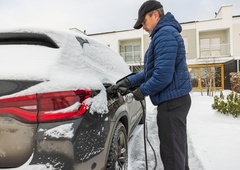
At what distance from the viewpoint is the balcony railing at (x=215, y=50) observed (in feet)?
73.0

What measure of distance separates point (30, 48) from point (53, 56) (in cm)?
25

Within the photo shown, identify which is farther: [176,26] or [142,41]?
[142,41]

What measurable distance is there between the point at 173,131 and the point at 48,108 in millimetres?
1193

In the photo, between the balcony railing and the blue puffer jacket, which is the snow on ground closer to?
the blue puffer jacket

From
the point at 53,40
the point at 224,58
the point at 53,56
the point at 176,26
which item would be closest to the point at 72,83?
the point at 53,56

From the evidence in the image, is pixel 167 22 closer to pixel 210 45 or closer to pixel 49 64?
pixel 49 64

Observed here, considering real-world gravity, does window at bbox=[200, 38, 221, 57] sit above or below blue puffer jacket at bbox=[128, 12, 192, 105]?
above

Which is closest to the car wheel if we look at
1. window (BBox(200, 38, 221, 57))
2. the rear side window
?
the rear side window

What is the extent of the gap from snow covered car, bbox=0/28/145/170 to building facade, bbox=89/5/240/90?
18363mm

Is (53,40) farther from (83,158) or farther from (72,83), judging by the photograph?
(83,158)

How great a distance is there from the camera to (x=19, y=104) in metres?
1.47

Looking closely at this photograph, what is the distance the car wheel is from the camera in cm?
207

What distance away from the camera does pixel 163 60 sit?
1961mm

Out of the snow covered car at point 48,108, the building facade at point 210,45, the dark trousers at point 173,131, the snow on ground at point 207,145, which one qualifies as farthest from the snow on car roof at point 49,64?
the building facade at point 210,45
